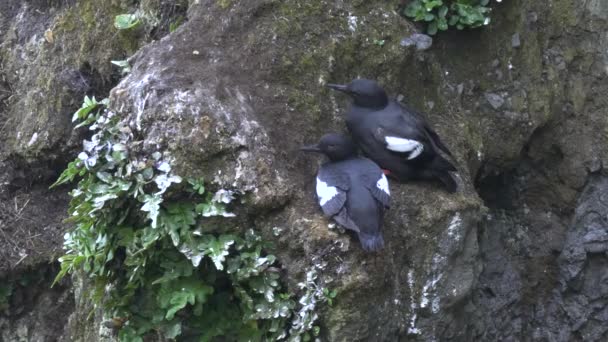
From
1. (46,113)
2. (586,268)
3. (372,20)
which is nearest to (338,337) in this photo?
(372,20)

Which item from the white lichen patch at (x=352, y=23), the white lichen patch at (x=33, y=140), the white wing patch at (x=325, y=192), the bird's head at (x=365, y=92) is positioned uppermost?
the white lichen patch at (x=352, y=23)

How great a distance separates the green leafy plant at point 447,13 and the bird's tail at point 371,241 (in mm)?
1931

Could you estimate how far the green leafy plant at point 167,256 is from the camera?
4.96 m

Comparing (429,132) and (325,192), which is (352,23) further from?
(325,192)

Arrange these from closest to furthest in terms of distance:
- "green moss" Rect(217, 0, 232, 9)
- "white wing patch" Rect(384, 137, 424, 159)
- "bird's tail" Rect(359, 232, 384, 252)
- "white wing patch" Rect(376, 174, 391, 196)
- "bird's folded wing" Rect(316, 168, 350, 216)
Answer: "bird's tail" Rect(359, 232, 384, 252)
"bird's folded wing" Rect(316, 168, 350, 216)
"white wing patch" Rect(376, 174, 391, 196)
"white wing patch" Rect(384, 137, 424, 159)
"green moss" Rect(217, 0, 232, 9)

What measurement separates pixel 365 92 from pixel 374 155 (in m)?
0.35

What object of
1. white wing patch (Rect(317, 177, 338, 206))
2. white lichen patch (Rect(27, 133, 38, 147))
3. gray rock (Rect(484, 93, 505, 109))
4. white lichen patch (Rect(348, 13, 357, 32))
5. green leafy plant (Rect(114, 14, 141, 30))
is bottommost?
white lichen patch (Rect(27, 133, 38, 147))

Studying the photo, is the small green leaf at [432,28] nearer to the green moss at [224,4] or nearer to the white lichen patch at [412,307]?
the green moss at [224,4]

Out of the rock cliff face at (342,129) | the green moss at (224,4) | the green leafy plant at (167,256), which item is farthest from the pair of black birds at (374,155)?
the green moss at (224,4)

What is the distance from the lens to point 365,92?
18.0 feet

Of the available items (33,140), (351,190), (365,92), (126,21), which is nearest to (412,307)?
(351,190)

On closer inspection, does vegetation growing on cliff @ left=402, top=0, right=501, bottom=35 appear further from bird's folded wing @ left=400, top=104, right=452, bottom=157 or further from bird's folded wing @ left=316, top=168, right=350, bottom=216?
bird's folded wing @ left=316, top=168, right=350, bottom=216


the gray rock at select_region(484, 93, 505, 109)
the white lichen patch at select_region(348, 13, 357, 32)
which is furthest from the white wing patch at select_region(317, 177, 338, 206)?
the gray rock at select_region(484, 93, 505, 109)

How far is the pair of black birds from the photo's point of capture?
4.97 m
